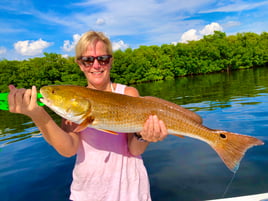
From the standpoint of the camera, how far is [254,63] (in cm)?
7675

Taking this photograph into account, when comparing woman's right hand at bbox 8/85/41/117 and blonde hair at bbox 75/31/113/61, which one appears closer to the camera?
woman's right hand at bbox 8/85/41/117

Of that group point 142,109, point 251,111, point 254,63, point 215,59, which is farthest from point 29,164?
point 254,63

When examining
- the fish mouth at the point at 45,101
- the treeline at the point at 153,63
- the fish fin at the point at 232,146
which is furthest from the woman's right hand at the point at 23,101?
the treeline at the point at 153,63

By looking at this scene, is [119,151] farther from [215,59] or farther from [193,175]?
[215,59]

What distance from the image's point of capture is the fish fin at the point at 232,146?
8.21ft

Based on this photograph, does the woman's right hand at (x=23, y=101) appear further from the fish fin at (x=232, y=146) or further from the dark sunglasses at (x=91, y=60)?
the fish fin at (x=232, y=146)

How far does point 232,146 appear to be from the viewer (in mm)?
2598

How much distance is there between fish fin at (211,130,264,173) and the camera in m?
2.50

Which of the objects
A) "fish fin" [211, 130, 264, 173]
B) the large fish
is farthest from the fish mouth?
"fish fin" [211, 130, 264, 173]

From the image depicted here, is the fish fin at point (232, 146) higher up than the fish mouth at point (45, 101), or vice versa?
the fish mouth at point (45, 101)

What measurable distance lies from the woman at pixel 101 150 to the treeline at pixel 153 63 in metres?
57.5

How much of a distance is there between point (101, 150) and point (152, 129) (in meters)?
0.67

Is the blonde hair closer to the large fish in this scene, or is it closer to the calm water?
the large fish

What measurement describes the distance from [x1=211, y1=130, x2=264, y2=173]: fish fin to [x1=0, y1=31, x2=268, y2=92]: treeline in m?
58.1
